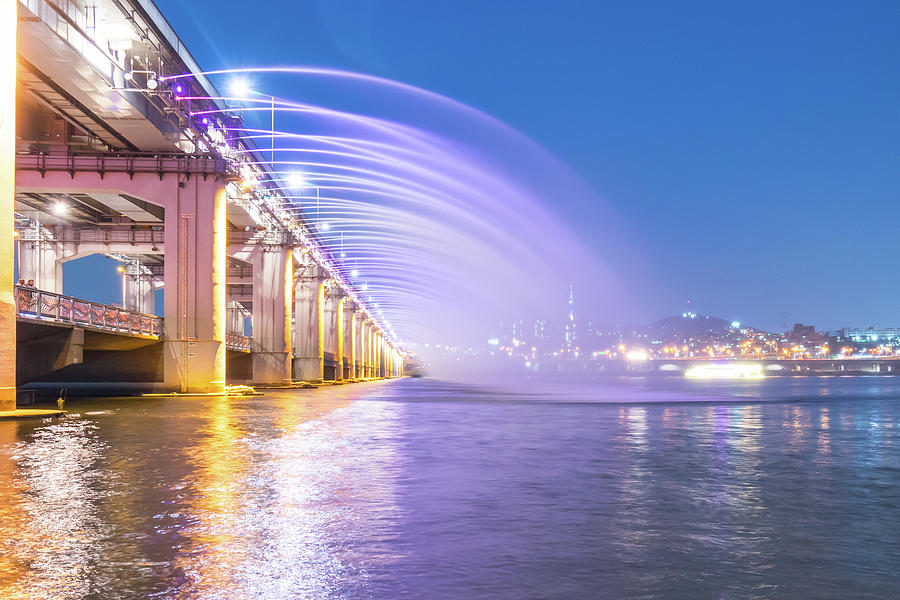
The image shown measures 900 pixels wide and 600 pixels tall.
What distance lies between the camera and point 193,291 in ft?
135

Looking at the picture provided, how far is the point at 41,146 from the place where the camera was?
39.7 meters

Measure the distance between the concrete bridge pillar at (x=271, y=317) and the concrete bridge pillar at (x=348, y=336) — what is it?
4661 cm

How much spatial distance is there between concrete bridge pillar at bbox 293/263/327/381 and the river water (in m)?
57.9

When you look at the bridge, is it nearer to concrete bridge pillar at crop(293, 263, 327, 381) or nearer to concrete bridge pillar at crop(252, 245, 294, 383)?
concrete bridge pillar at crop(252, 245, 294, 383)

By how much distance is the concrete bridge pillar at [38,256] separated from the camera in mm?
56594

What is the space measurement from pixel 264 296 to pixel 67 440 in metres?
46.4

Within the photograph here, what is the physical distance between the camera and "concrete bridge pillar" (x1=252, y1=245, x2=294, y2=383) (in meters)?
61.1

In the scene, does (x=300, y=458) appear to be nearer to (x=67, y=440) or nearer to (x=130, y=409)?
(x=67, y=440)

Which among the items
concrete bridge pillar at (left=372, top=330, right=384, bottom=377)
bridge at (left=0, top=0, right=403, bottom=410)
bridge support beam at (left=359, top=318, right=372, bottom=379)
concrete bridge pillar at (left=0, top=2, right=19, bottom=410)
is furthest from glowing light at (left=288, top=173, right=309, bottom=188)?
concrete bridge pillar at (left=372, top=330, right=384, bottom=377)

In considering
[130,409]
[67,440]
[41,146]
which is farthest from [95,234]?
[67,440]

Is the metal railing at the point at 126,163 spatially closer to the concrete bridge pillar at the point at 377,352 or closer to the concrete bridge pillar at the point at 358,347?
the concrete bridge pillar at the point at 358,347

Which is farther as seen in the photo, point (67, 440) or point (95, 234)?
point (95, 234)

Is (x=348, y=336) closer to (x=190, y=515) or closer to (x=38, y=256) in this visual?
(x=38, y=256)

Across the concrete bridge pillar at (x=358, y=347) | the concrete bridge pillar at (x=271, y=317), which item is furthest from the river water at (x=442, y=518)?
the concrete bridge pillar at (x=358, y=347)
